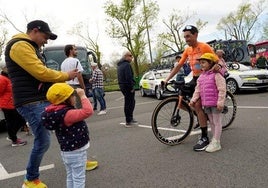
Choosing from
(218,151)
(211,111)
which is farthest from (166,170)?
(211,111)

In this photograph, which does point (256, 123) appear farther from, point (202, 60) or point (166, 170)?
point (166, 170)

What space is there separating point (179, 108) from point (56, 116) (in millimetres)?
2887

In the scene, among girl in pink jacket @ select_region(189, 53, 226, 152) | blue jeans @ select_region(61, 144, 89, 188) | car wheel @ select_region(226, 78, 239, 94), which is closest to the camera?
blue jeans @ select_region(61, 144, 89, 188)

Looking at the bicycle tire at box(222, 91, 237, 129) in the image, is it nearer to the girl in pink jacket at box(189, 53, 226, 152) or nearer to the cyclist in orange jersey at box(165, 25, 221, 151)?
the cyclist in orange jersey at box(165, 25, 221, 151)

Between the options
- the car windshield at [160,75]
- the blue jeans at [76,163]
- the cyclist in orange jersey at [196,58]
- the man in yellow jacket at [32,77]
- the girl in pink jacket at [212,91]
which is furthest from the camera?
the car windshield at [160,75]

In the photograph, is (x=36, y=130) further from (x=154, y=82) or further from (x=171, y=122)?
(x=154, y=82)

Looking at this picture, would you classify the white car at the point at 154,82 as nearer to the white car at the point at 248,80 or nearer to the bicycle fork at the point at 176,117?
the white car at the point at 248,80

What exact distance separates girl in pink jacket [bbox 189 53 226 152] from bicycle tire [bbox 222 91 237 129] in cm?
122

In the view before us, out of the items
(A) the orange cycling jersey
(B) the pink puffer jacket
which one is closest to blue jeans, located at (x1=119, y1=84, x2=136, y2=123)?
(B) the pink puffer jacket

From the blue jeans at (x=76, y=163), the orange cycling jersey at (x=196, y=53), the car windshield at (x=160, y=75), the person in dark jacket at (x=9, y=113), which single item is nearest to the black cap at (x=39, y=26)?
the blue jeans at (x=76, y=163)

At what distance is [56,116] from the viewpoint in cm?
310

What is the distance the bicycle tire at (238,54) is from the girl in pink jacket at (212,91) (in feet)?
55.8

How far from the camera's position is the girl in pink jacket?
4.95 meters

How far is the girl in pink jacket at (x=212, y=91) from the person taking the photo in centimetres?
495
